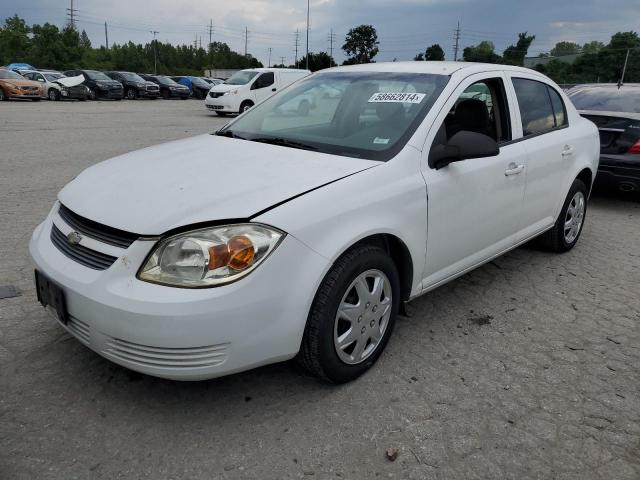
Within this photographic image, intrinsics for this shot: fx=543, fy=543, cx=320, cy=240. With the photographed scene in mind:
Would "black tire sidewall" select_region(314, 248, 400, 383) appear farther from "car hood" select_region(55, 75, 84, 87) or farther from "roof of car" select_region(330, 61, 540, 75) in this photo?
"car hood" select_region(55, 75, 84, 87)

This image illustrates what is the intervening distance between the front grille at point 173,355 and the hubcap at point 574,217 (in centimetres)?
373

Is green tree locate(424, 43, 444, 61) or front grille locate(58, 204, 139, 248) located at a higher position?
green tree locate(424, 43, 444, 61)

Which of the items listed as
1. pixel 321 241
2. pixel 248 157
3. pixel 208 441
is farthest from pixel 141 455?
pixel 248 157

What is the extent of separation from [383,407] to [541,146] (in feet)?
8.29

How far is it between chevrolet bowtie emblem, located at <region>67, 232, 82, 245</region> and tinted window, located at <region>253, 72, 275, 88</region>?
706 inches

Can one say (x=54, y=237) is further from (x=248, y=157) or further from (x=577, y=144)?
(x=577, y=144)

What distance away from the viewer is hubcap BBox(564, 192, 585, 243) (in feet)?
16.2

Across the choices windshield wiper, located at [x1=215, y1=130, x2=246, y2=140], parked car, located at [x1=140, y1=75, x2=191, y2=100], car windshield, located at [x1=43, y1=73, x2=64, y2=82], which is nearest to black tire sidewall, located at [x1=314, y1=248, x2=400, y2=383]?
windshield wiper, located at [x1=215, y1=130, x2=246, y2=140]

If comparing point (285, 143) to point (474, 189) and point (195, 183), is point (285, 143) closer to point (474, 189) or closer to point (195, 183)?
point (195, 183)

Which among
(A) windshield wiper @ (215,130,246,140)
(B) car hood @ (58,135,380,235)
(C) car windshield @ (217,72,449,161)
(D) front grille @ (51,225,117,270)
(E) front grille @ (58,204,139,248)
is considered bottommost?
(D) front grille @ (51,225,117,270)

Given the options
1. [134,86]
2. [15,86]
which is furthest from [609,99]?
[134,86]

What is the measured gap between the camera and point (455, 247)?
336cm

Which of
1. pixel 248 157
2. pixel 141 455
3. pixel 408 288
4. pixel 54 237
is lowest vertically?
pixel 141 455

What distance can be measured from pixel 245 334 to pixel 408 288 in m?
1.18
